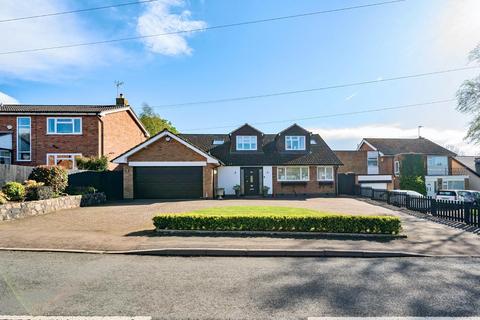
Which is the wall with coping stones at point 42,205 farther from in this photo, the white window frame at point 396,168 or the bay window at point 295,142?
the white window frame at point 396,168

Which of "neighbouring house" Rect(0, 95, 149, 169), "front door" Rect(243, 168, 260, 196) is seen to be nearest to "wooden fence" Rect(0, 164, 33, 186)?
"neighbouring house" Rect(0, 95, 149, 169)

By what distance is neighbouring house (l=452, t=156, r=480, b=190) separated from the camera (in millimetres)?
36906

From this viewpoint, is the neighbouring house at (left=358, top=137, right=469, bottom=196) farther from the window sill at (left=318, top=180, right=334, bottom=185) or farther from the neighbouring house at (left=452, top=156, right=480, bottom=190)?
the window sill at (left=318, top=180, right=334, bottom=185)

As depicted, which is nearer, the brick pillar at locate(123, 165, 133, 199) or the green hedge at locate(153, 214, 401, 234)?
the green hedge at locate(153, 214, 401, 234)

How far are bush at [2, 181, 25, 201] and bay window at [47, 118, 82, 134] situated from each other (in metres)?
11.0

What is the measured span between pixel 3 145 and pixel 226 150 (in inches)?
706

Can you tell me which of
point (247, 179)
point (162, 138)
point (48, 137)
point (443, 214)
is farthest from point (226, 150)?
point (443, 214)

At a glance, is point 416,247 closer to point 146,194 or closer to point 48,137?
point 146,194

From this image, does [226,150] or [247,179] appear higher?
[226,150]

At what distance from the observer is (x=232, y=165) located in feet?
82.4

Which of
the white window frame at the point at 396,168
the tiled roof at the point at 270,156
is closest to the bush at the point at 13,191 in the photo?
the tiled roof at the point at 270,156

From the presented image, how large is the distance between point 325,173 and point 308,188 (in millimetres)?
2180

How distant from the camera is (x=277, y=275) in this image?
591 centimetres

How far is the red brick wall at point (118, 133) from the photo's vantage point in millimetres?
23595
